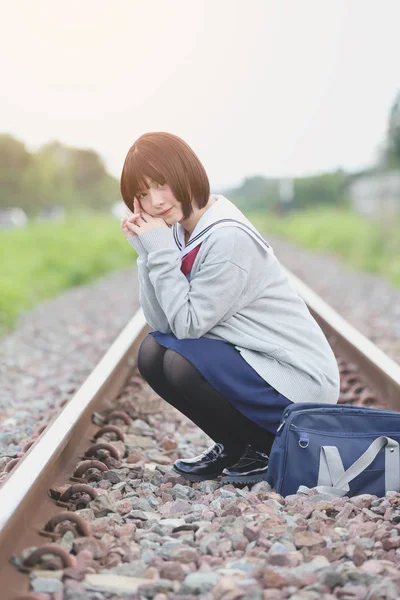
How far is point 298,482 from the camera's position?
2.66 metres

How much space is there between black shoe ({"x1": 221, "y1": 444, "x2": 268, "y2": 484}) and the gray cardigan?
0.92ft

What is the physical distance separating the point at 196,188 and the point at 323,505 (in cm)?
104

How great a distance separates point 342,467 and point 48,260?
454 inches

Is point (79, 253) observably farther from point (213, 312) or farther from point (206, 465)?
point (213, 312)

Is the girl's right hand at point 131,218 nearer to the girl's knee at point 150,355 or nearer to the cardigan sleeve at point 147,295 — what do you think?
the cardigan sleeve at point 147,295

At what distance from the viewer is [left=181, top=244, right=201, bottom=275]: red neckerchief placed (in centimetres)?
278

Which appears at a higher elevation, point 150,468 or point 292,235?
point 150,468

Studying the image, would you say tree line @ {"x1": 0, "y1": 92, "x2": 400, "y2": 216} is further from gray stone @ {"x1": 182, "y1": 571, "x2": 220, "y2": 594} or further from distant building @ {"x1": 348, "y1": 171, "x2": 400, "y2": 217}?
gray stone @ {"x1": 182, "y1": 571, "x2": 220, "y2": 594}

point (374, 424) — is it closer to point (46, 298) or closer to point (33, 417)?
point (33, 417)

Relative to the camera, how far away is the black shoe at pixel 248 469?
9.41ft

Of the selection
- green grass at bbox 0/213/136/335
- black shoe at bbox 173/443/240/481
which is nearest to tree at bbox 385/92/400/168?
green grass at bbox 0/213/136/335

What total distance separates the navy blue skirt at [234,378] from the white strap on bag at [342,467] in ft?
0.80

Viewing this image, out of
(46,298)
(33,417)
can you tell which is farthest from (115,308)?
(33,417)

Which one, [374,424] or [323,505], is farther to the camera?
[374,424]
